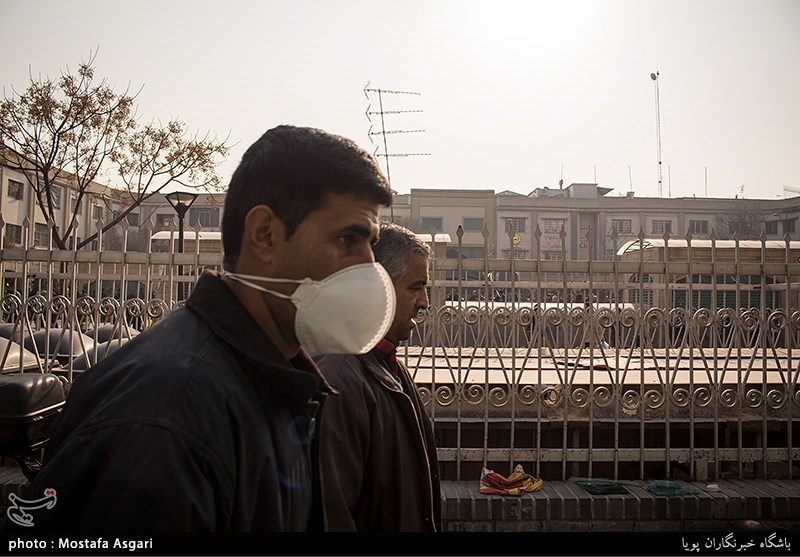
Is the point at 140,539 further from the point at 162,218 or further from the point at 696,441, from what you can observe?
the point at 162,218

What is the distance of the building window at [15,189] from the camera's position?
29891mm

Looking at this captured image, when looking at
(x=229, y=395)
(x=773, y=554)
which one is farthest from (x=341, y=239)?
(x=773, y=554)

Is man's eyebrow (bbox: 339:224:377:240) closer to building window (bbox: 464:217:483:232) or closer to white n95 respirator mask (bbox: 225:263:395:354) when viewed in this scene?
white n95 respirator mask (bbox: 225:263:395:354)

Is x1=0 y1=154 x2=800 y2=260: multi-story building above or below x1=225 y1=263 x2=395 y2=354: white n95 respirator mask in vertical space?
above

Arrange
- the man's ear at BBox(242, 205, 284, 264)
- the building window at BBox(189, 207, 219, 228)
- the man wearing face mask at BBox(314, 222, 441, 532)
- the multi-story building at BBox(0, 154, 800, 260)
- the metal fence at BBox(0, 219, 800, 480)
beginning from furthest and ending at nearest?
the multi-story building at BBox(0, 154, 800, 260), the building window at BBox(189, 207, 219, 228), the metal fence at BBox(0, 219, 800, 480), the man wearing face mask at BBox(314, 222, 441, 532), the man's ear at BBox(242, 205, 284, 264)

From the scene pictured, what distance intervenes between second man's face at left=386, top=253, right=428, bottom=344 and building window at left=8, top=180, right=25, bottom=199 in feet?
111

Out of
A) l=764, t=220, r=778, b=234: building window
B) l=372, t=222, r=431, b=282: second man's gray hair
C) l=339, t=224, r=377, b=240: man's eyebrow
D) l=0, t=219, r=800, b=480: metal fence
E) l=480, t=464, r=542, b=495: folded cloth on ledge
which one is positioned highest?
l=764, t=220, r=778, b=234: building window

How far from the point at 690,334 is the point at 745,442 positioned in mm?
1592

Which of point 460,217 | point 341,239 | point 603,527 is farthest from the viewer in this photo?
point 460,217

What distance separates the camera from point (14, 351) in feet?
16.5

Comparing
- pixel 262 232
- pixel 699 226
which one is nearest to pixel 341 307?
pixel 262 232

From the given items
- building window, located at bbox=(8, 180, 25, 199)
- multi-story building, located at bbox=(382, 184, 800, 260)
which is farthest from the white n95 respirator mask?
multi-story building, located at bbox=(382, 184, 800, 260)

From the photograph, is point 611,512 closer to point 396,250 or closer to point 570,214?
point 396,250

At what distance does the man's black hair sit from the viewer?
4.66 feet
